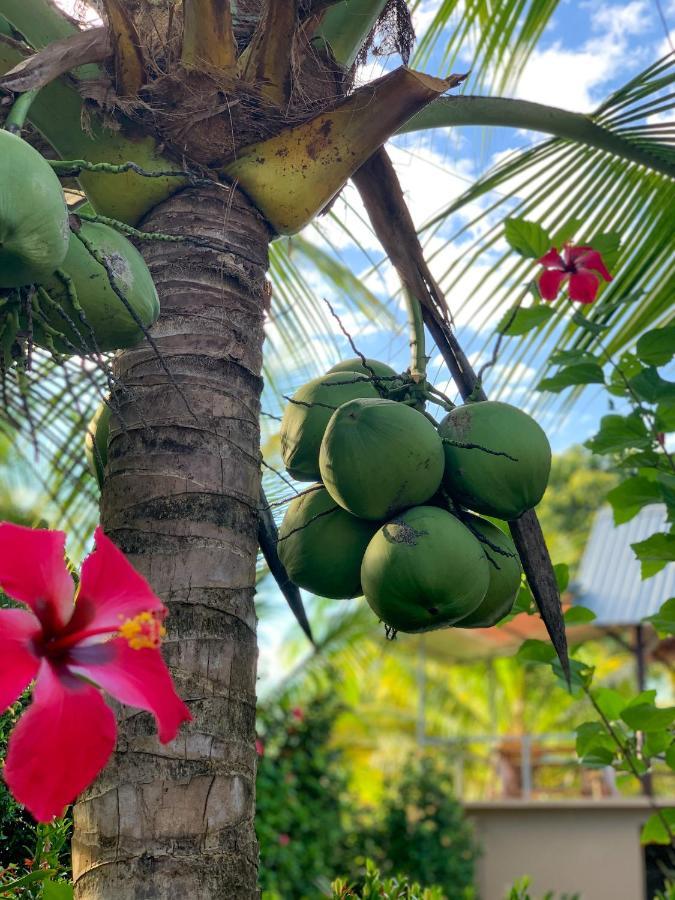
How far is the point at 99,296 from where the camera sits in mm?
1246

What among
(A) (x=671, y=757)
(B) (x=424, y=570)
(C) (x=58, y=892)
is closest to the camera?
(C) (x=58, y=892)

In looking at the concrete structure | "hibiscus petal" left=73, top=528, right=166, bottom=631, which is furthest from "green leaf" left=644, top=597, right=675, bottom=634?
the concrete structure

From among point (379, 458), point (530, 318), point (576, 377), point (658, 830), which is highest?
point (530, 318)

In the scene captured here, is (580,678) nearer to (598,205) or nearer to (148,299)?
(148,299)

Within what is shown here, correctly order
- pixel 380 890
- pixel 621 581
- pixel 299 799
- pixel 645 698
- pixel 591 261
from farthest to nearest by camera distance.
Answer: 1. pixel 621 581
2. pixel 299 799
3. pixel 591 261
4. pixel 645 698
5. pixel 380 890

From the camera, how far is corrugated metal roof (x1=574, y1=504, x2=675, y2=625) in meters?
11.1

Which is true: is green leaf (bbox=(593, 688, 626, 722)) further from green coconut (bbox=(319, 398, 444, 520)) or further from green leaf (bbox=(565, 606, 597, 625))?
green coconut (bbox=(319, 398, 444, 520))

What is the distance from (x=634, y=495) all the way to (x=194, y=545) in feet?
4.60

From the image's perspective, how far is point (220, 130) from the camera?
66.6 inches

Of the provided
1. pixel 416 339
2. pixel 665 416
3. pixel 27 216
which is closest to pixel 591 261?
pixel 665 416

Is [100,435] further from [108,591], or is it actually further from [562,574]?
[562,574]

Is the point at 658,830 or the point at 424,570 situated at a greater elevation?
the point at 424,570

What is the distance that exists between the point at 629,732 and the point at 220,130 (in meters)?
1.97

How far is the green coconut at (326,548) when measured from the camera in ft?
5.06
